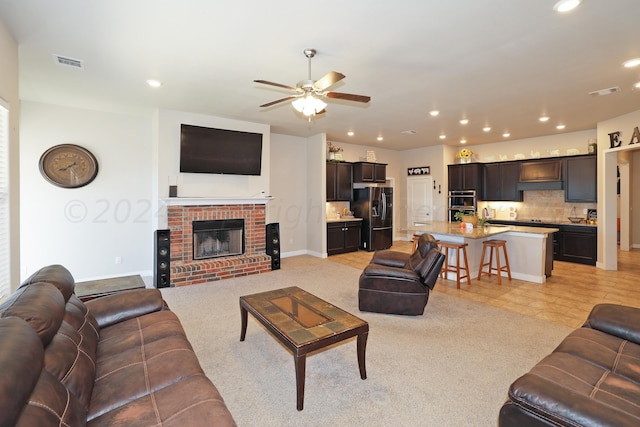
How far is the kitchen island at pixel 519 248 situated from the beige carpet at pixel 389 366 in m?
1.30

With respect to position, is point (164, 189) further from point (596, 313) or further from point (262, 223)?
point (596, 313)

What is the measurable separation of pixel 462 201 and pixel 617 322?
6.53 m

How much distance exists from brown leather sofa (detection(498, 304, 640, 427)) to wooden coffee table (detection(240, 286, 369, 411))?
1.06 m

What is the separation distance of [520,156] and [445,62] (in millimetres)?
5499

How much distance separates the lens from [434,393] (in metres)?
2.24

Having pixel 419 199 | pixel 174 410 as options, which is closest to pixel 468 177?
pixel 419 199

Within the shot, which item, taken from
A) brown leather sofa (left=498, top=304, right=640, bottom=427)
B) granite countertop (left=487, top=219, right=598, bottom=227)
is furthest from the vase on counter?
brown leather sofa (left=498, top=304, right=640, bottom=427)

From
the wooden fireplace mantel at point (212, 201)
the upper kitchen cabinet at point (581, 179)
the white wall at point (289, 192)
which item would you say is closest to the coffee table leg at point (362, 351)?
the wooden fireplace mantel at point (212, 201)

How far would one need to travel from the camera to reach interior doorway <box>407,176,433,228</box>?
8852 millimetres

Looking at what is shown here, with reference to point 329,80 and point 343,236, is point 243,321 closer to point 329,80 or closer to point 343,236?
point 329,80

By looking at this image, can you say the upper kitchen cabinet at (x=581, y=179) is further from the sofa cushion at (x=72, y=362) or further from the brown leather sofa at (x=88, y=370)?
the sofa cushion at (x=72, y=362)

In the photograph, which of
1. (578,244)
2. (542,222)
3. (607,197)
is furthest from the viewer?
(542,222)

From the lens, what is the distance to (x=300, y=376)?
205cm

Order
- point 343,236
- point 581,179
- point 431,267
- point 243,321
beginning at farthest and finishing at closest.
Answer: point 343,236
point 581,179
point 431,267
point 243,321
